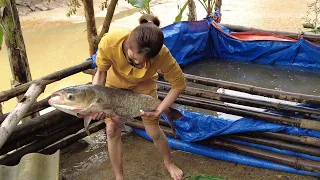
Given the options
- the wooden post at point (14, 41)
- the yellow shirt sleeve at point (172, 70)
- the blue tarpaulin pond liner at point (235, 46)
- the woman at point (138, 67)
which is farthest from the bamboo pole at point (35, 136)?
the blue tarpaulin pond liner at point (235, 46)

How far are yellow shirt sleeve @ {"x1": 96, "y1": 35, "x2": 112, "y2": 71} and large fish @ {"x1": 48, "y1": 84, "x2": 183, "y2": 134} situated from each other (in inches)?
5.5

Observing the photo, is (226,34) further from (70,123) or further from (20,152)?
(20,152)

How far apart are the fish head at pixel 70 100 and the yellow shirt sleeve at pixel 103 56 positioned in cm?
24

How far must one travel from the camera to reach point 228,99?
10.9ft

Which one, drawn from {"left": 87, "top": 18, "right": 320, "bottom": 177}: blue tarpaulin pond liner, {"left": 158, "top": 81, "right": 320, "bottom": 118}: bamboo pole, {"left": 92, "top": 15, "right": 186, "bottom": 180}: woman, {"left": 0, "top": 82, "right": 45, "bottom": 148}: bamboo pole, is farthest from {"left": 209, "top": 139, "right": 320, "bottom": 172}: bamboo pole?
{"left": 87, "top": 18, "right": 320, "bottom": 177}: blue tarpaulin pond liner

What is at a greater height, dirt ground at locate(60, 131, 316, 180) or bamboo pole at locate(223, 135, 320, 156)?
bamboo pole at locate(223, 135, 320, 156)

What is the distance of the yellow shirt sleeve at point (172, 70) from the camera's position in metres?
2.34

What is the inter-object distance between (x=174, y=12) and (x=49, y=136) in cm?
1278

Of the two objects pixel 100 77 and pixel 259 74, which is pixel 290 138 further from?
pixel 259 74

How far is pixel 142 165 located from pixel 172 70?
123 centimetres

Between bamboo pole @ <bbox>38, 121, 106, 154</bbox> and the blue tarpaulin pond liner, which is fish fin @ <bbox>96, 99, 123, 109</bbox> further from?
the blue tarpaulin pond liner

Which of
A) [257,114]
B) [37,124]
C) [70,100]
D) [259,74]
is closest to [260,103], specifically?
[257,114]

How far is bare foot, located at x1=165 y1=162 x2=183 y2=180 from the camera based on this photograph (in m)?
3.01

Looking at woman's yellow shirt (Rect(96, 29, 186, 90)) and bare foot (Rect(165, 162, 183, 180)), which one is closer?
woman's yellow shirt (Rect(96, 29, 186, 90))
